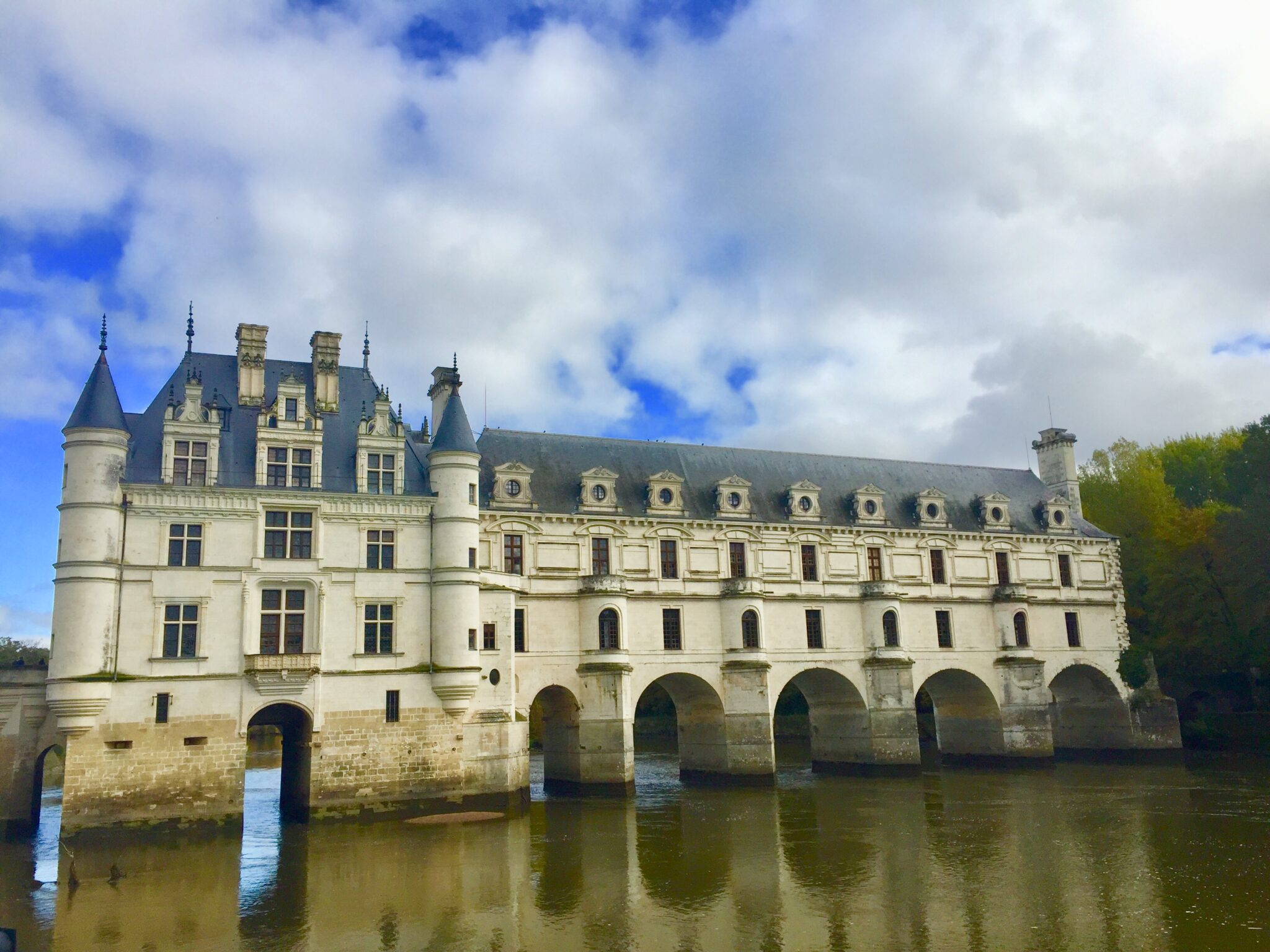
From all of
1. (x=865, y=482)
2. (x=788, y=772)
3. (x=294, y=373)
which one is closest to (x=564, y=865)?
(x=294, y=373)

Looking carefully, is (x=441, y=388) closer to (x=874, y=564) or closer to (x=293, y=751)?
(x=293, y=751)

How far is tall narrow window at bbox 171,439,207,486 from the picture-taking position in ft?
107

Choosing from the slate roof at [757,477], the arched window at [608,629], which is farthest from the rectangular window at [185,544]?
the arched window at [608,629]

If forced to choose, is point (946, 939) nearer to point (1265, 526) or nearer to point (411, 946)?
point (411, 946)

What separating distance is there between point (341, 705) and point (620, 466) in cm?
1689

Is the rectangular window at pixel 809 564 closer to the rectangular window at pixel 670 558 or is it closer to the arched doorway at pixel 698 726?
the rectangular window at pixel 670 558

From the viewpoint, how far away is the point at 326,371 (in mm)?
36812

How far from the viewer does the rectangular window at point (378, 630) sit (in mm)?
33750

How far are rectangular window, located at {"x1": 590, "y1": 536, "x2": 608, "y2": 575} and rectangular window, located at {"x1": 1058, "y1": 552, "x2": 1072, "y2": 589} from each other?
25.0 metres

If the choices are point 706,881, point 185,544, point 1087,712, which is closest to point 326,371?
point 185,544

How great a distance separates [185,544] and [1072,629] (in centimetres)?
4152

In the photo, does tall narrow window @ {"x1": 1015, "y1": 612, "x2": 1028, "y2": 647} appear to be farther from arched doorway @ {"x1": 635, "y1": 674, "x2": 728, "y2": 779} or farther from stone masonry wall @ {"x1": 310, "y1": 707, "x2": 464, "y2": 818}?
stone masonry wall @ {"x1": 310, "y1": 707, "x2": 464, "y2": 818}

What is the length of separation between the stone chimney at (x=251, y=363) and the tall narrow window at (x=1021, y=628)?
119 feet

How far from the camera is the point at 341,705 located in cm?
3269
